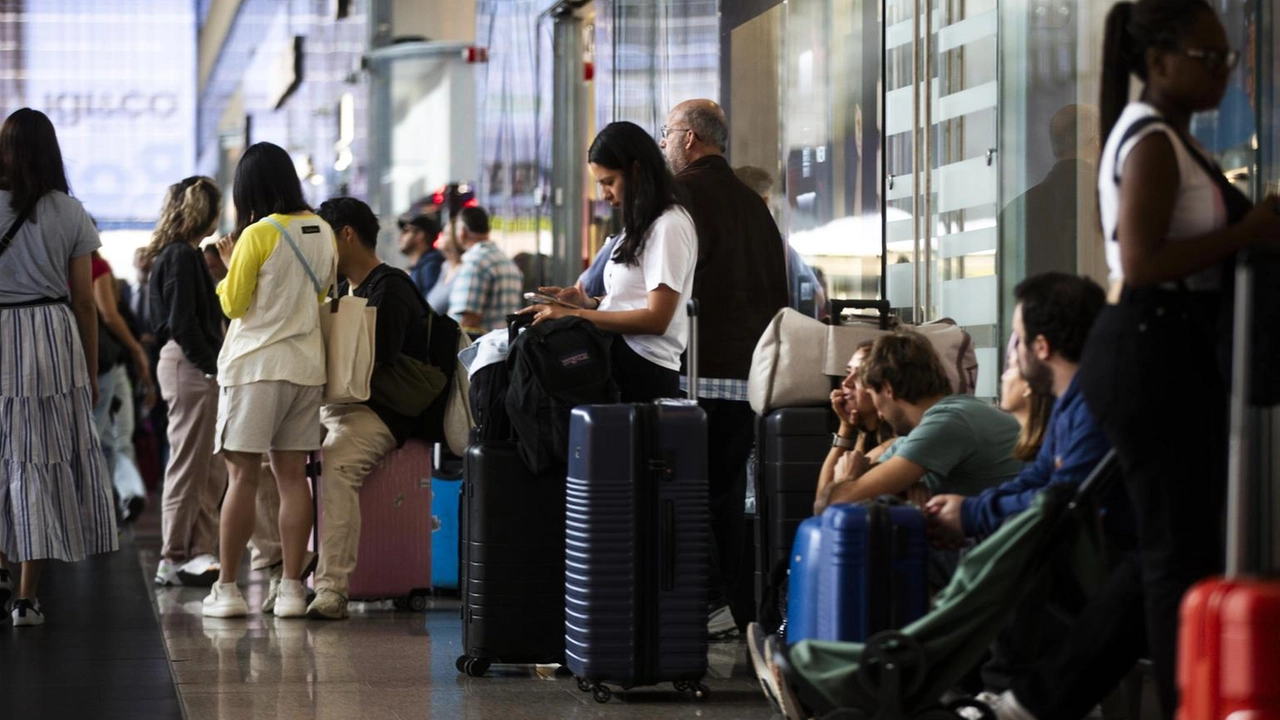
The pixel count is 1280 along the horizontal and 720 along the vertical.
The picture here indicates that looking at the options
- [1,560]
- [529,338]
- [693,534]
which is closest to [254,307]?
[1,560]

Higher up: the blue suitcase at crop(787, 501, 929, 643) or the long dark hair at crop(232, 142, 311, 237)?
the long dark hair at crop(232, 142, 311, 237)

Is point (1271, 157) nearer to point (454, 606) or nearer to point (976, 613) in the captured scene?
point (976, 613)

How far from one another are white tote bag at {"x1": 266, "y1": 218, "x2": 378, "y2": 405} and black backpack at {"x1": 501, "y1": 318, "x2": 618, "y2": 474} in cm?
161

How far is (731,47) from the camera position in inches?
303

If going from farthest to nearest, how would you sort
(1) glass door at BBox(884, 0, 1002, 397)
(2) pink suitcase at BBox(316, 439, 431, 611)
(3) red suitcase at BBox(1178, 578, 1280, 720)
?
(2) pink suitcase at BBox(316, 439, 431, 611)
(1) glass door at BBox(884, 0, 1002, 397)
(3) red suitcase at BBox(1178, 578, 1280, 720)

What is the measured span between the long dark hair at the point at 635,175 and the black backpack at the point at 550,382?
0.35 metres

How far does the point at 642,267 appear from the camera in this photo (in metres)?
4.96

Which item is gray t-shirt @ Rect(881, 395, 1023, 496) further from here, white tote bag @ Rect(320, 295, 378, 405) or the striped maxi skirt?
the striped maxi skirt

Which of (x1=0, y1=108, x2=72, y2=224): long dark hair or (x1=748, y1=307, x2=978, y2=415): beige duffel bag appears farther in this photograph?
(x1=0, y1=108, x2=72, y2=224): long dark hair

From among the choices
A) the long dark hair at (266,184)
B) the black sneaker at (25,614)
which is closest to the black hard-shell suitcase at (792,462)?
the long dark hair at (266,184)

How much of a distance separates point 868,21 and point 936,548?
2949 mm

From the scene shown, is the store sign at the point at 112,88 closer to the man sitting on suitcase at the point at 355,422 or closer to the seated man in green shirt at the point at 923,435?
the man sitting on suitcase at the point at 355,422

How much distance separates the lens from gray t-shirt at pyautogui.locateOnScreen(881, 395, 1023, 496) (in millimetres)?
4059

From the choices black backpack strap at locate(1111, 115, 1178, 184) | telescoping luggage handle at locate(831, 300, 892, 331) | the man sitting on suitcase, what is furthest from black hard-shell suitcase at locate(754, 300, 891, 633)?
the man sitting on suitcase
